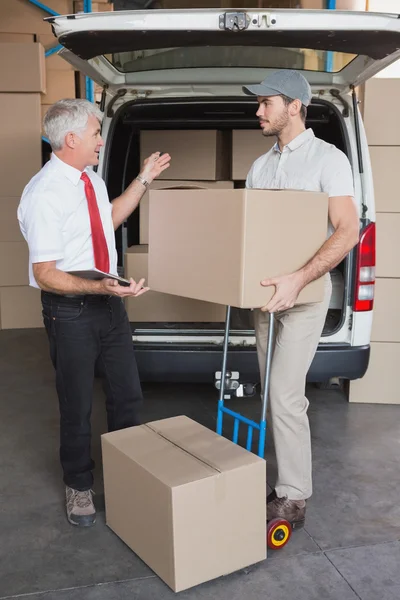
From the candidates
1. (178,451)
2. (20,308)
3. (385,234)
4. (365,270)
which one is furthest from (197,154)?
(20,308)

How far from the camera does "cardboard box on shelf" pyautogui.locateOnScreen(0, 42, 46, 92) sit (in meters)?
5.64

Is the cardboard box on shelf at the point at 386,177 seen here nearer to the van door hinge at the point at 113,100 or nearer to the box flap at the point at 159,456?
the van door hinge at the point at 113,100

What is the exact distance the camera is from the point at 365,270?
3.15 metres

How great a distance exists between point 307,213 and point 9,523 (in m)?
1.69

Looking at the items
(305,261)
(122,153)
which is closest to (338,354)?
(305,261)

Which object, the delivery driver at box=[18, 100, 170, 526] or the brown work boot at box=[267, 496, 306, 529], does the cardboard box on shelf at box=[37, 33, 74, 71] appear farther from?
Result: the brown work boot at box=[267, 496, 306, 529]

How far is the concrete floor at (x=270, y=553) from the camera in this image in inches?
81.6

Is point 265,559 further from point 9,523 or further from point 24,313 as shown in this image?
point 24,313

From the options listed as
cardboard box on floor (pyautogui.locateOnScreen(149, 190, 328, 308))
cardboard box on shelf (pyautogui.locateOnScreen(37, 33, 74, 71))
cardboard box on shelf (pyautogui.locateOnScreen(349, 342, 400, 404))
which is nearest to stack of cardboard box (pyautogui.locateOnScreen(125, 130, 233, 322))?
cardboard box on shelf (pyautogui.locateOnScreen(349, 342, 400, 404))

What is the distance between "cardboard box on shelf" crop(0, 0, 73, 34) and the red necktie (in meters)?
4.50

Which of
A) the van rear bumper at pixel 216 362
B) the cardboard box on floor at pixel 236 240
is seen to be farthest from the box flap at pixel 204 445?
the van rear bumper at pixel 216 362

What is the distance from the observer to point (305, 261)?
83.3 inches

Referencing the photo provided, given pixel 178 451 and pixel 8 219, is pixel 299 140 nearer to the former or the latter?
pixel 178 451

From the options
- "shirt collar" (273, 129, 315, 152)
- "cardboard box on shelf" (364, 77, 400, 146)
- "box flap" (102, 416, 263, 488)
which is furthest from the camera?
"cardboard box on shelf" (364, 77, 400, 146)
